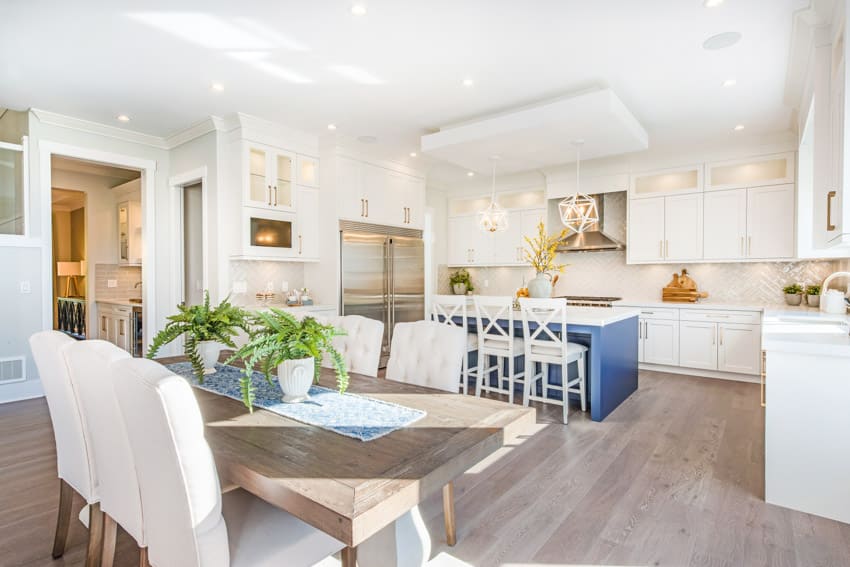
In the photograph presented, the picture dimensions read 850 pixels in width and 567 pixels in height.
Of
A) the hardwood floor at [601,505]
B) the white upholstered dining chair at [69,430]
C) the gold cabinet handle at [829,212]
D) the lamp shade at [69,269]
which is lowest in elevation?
the hardwood floor at [601,505]

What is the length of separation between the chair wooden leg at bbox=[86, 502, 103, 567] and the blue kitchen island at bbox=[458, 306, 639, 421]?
308 cm

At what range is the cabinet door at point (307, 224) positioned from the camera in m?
4.94

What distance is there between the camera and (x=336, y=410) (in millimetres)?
1596

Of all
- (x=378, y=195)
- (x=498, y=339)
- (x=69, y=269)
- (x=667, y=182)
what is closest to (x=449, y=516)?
(x=498, y=339)

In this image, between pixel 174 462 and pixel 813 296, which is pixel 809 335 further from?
pixel 174 462

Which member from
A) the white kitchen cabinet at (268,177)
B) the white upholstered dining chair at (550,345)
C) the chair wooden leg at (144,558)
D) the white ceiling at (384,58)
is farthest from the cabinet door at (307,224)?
the chair wooden leg at (144,558)

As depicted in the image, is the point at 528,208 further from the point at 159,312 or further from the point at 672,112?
the point at 159,312

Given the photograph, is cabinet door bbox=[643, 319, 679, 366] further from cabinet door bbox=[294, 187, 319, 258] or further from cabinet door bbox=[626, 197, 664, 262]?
cabinet door bbox=[294, 187, 319, 258]

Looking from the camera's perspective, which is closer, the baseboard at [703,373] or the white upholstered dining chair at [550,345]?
the white upholstered dining chair at [550,345]

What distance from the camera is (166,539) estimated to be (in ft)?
3.81

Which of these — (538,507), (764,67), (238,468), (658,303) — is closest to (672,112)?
(764,67)

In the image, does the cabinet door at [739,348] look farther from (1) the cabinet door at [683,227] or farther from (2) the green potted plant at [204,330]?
(2) the green potted plant at [204,330]

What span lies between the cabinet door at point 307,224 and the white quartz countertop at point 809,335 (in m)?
4.15

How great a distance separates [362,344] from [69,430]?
131 centimetres
